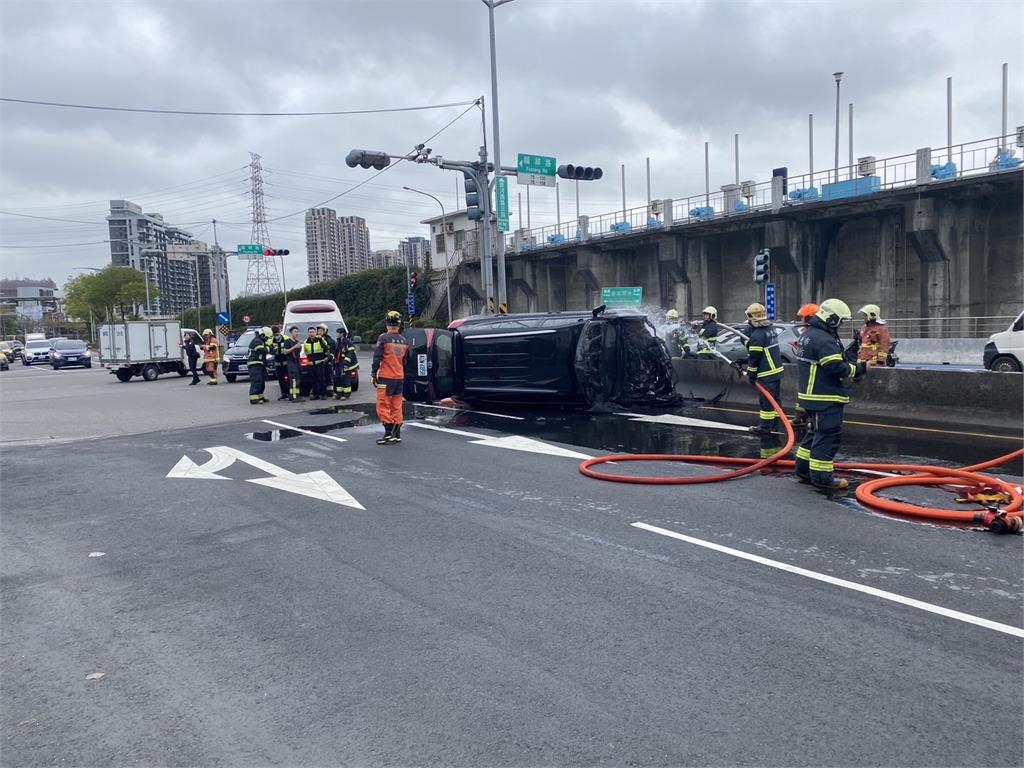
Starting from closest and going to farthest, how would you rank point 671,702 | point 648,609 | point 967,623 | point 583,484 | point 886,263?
point 671,702 → point 967,623 → point 648,609 → point 583,484 → point 886,263

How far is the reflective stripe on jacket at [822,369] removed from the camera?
741 cm

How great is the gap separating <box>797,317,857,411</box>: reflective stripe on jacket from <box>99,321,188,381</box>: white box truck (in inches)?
990

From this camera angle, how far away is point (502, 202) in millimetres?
21938

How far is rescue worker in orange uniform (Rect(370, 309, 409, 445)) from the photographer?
11.2 metres

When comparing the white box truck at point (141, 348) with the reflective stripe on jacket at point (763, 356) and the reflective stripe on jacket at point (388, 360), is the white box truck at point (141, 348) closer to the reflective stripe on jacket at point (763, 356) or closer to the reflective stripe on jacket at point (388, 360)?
the reflective stripe on jacket at point (388, 360)

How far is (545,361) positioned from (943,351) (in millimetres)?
16899

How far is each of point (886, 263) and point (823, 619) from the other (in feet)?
95.0

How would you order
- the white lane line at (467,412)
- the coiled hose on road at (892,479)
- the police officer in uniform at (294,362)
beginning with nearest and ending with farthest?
1. the coiled hose on road at (892,479)
2. the white lane line at (467,412)
3. the police officer in uniform at (294,362)

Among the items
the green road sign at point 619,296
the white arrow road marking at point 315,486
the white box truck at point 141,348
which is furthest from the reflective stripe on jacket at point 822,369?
the white box truck at point 141,348

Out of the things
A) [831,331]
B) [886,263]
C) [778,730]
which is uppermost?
[886,263]

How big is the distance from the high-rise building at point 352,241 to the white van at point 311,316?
274 feet

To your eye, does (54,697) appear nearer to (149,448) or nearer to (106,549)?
(106,549)

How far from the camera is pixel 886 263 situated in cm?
2969

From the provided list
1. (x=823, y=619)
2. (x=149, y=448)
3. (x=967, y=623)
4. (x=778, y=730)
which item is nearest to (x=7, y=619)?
(x=778, y=730)
